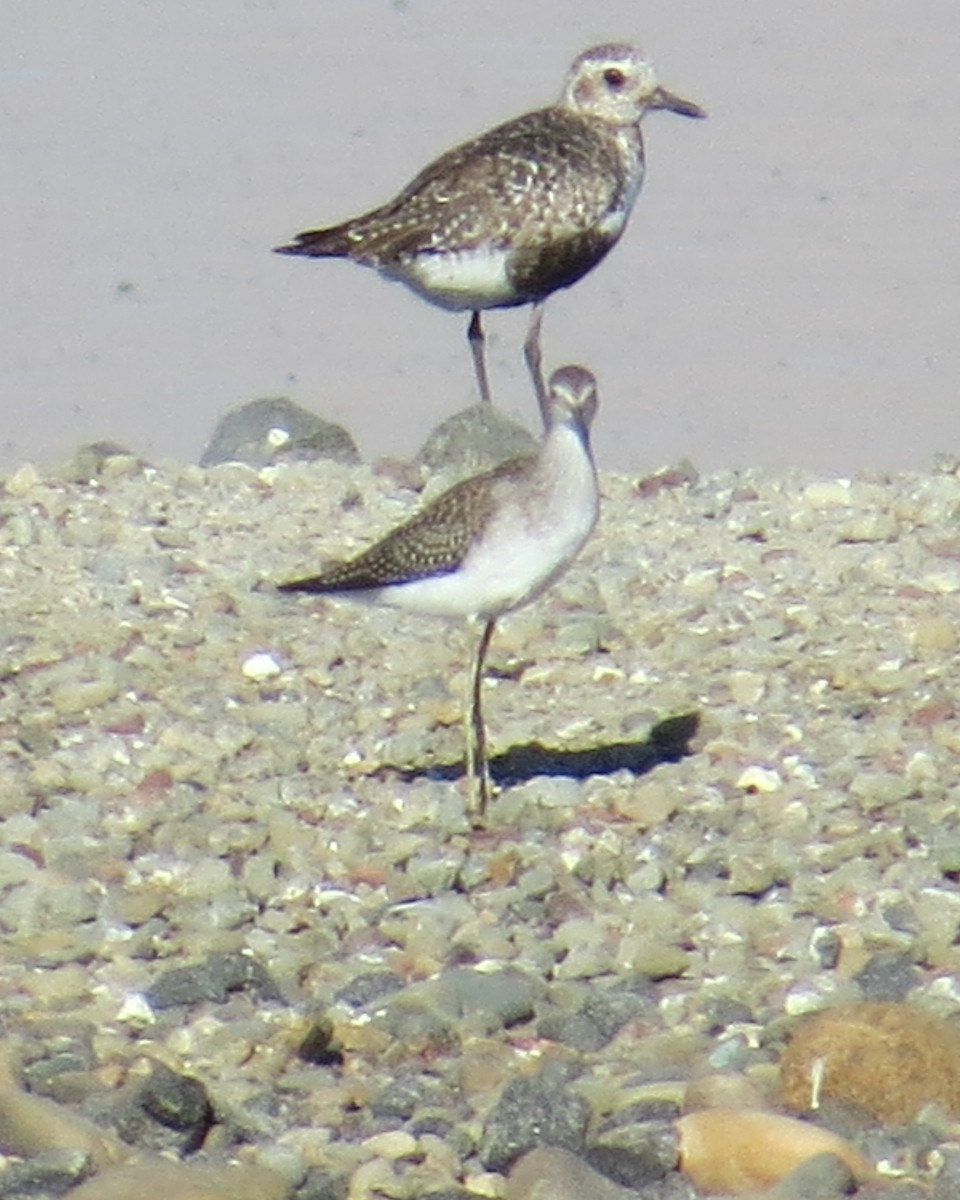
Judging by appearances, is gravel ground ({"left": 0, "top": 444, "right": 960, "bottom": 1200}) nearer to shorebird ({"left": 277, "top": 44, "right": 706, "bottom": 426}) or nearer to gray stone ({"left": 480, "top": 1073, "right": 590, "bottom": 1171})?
gray stone ({"left": 480, "top": 1073, "right": 590, "bottom": 1171})

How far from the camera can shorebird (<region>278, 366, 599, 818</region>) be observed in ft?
23.4

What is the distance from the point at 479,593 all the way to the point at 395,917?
0.97m

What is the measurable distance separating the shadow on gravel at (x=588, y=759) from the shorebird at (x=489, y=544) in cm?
19

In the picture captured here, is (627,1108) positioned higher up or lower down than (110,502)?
lower down

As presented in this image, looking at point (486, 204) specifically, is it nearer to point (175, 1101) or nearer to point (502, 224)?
point (502, 224)

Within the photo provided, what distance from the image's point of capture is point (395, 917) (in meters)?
6.61

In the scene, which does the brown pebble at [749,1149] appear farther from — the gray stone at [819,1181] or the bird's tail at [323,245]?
the bird's tail at [323,245]

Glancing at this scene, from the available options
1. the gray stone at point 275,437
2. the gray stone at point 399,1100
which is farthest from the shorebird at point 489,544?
the gray stone at point 275,437

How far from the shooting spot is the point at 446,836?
23.4 feet

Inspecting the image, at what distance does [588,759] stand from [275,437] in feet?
11.2

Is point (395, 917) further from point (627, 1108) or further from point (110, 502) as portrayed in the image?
point (110, 502)

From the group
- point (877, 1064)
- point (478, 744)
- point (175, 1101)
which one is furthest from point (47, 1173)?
point (478, 744)

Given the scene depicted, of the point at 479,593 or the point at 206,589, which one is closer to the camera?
the point at 479,593

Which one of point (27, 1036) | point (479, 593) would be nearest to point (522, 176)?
point (479, 593)
